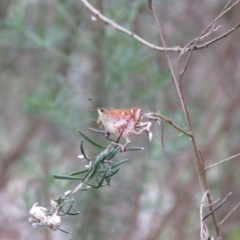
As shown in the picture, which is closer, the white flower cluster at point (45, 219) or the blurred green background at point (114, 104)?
the white flower cluster at point (45, 219)

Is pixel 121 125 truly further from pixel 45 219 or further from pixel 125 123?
pixel 45 219

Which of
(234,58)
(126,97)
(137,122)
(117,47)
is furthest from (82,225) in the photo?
(137,122)

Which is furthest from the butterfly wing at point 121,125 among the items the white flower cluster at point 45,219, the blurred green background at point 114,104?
the blurred green background at point 114,104

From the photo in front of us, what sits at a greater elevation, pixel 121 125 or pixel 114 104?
pixel 114 104

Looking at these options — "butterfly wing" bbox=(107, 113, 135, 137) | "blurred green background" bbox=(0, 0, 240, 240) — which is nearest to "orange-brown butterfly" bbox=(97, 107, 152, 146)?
"butterfly wing" bbox=(107, 113, 135, 137)

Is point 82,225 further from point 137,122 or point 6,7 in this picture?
point 137,122

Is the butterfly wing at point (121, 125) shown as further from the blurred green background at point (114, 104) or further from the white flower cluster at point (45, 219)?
Result: the blurred green background at point (114, 104)

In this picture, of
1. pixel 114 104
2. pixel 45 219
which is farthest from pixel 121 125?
pixel 114 104

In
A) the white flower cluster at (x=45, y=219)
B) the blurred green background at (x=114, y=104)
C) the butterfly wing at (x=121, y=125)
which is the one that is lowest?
the white flower cluster at (x=45, y=219)

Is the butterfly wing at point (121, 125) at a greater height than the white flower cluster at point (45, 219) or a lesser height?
greater
